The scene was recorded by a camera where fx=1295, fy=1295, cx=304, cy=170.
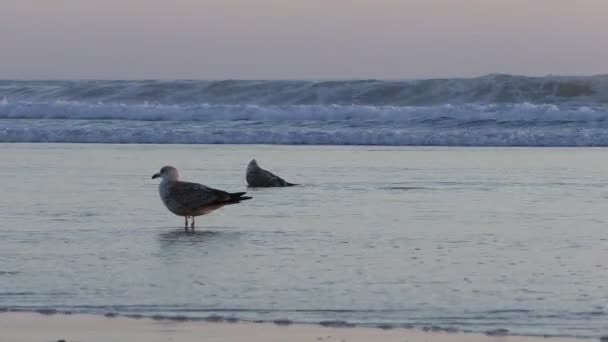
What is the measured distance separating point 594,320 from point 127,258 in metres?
3.56

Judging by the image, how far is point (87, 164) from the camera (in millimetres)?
18125

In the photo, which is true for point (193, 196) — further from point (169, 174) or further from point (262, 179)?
point (262, 179)

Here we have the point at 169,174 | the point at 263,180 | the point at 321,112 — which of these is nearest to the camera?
the point at 169,174

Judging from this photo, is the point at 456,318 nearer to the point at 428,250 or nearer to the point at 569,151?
the point at 428,250

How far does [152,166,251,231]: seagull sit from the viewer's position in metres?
11.1

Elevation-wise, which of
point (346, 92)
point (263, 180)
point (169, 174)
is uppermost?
point (346, 92)

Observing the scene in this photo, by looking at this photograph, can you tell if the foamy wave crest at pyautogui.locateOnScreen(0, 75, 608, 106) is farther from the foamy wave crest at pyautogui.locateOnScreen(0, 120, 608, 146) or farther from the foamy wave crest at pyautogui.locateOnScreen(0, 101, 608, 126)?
the foamy wave crest at pyautogui.locateOnScreen(0, 120, 608, 146)

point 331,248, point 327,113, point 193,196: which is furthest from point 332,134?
point 331,248

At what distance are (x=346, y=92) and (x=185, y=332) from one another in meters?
33.4

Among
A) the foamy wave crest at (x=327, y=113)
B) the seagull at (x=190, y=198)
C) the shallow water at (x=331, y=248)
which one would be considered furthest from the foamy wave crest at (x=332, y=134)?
the seagull at (x=190, y=198)

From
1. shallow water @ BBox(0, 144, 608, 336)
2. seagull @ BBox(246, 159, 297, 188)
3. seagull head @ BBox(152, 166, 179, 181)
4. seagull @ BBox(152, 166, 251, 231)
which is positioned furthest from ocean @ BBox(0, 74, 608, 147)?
seagull @ BBox(152, 166, 251, 231)

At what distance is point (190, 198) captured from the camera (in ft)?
36.3

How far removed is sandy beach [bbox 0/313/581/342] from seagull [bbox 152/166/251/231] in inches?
169

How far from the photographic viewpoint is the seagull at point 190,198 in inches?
436
